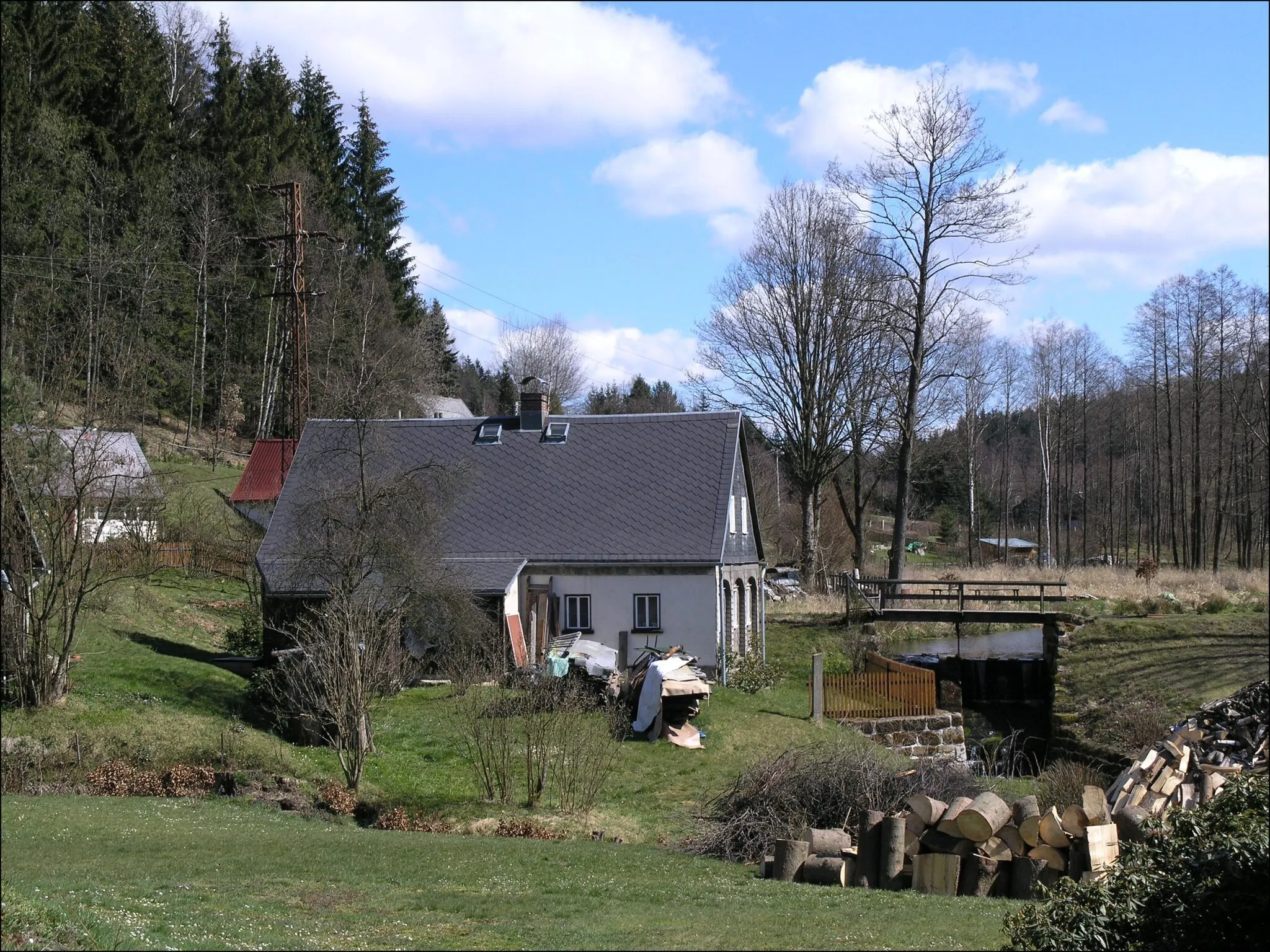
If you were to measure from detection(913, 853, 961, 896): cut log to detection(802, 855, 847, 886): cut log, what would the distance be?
0.83m

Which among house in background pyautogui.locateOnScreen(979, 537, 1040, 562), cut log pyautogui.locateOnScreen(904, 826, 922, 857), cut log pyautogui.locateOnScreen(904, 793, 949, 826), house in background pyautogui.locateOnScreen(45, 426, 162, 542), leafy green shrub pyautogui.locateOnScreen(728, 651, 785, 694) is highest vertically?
house in background pyautogui.locateOnScreen(45, 426, 162, 542)

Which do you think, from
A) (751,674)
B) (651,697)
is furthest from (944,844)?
(751,674)

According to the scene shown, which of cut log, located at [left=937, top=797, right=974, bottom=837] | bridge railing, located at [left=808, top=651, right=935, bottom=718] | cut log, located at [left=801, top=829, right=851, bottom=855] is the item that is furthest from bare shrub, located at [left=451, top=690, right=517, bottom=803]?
bridge railing, located at [left=808, top=651, right=935, bottom=718]

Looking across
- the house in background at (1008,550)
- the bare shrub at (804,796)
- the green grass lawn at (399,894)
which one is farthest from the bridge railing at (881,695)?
the house in background at (1008,550)

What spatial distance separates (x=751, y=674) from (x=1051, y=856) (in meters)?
17.4

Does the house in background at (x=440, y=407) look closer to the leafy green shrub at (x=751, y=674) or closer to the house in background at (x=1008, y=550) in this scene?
the leafy green shrub at (x=751, y=674)

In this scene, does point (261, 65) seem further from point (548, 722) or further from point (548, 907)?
point (548, 907)

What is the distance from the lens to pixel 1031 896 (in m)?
12.7

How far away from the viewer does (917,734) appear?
26453 millimetres

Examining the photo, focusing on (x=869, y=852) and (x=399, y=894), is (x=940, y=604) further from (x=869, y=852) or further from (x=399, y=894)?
(x=399, y=894)

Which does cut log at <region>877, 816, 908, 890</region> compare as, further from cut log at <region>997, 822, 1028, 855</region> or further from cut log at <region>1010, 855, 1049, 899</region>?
cut log at <region>1010, 855, 1049, 899</region>

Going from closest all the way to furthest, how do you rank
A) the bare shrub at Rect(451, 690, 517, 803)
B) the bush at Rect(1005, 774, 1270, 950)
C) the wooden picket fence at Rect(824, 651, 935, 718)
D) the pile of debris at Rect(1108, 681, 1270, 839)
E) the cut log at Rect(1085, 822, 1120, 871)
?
the bush at Rect(1005, 774, 1270, 950) < the cut log at Rect(1085, 822, 1120, 871) < the pile of debris at Rect(1108, 681, 1270, 839) < the bare shrub at Rect(451, 690, 517, 803) < the wooden picket fence at Rect(824, 651, 935, 718)

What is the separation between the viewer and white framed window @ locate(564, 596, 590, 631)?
97.8 feet

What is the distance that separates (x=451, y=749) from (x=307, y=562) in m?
4.84
